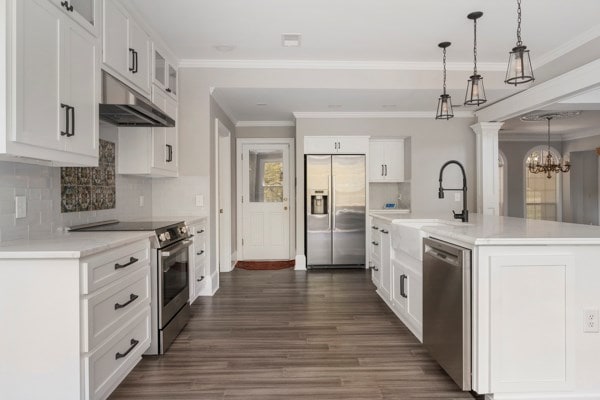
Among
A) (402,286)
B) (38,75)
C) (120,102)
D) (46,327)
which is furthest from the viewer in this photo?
(402,286)

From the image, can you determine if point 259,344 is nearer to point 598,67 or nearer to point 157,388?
point 157,388

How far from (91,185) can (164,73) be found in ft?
4.67

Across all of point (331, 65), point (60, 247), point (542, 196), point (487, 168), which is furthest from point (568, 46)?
point (542, 196)

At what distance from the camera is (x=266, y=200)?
20.5 ft

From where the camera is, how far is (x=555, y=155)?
8.29 meters

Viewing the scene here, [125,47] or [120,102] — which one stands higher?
[125,47]

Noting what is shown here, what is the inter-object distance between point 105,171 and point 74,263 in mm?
1598

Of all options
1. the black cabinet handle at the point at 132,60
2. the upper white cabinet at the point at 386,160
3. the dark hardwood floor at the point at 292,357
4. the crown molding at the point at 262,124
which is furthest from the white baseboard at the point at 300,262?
the black cabinet handle at the point at 132,60

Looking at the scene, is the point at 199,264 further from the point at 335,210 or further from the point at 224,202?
the point at 335,210

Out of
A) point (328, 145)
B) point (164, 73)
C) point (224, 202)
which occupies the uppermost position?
point (164, 73)

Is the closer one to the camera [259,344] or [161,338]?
[161,338]

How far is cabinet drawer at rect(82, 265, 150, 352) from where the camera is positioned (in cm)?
172

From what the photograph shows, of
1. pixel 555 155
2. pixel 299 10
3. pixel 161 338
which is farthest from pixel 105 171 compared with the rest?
pixel 555 155


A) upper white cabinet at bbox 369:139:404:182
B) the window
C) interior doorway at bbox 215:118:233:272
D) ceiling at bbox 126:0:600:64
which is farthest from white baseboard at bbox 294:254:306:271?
the window
